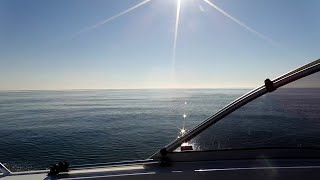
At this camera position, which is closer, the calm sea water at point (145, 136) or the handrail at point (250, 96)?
the handrail at point (250, 96)

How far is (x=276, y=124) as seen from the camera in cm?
361

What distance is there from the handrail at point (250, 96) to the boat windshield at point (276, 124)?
54mm

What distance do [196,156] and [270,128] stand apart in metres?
0.93

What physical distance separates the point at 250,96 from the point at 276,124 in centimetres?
56

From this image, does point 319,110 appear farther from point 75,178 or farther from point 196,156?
point 75,178

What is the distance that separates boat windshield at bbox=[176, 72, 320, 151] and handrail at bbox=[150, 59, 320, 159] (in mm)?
54

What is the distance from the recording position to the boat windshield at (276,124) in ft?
10.9

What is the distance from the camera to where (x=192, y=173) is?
2.99m

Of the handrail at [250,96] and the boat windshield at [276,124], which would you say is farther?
the boat windshield at [276,124]

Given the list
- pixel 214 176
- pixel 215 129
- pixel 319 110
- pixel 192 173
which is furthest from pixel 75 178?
pixel 319 110

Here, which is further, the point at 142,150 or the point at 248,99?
the point at 142,150

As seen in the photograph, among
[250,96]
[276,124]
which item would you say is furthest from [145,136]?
[250,96]

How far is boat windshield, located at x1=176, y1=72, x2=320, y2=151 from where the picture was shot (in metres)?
3.33

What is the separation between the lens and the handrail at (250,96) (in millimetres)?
3133
